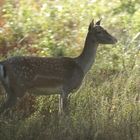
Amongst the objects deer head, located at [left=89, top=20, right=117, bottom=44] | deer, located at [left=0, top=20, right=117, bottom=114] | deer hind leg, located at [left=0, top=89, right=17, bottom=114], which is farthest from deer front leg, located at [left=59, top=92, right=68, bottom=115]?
deer head, located at [left=89, top=20, right=117, bottom=44]

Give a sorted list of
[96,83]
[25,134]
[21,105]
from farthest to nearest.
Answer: [96,83], [21,105], [25,134]

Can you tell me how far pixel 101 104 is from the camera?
26.0 feet

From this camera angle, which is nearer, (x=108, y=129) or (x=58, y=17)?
(x=108, y=129)

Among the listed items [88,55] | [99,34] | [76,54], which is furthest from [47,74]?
[76,54]

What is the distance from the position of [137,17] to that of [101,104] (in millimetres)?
4366

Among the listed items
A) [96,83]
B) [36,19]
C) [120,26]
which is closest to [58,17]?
[36,19]

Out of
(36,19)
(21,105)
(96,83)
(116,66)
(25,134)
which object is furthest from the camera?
(36,19)

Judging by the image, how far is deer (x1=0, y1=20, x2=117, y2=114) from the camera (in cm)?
830

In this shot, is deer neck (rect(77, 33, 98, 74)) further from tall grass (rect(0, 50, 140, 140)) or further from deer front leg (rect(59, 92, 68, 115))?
deer front leg (rect(59, 92, 68, 115))

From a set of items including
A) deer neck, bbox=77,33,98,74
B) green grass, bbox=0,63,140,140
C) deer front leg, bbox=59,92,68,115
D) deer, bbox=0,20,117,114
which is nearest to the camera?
green grass, bbox=0,63,140,140

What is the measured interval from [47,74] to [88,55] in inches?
35.7

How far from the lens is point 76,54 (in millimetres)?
10812

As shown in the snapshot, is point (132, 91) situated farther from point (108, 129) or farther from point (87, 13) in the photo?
point (87, 13)

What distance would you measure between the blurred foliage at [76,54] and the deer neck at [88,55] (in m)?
0.25
